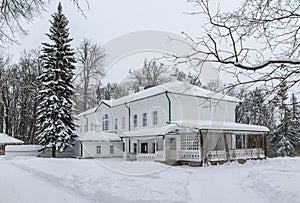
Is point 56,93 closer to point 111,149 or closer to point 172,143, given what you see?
point 111,149

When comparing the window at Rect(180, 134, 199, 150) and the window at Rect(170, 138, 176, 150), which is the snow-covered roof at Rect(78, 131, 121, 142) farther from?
the window at Rect(180, 134, 199, 150)

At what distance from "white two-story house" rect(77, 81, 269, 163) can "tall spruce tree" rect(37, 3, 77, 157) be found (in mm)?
4609

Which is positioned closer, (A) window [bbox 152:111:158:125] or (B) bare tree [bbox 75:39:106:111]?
(A) window [bbox 152:111:158:125]

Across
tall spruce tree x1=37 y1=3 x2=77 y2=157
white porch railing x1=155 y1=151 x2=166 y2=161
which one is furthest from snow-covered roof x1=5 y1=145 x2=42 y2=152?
white porch railing x1=155 y1=151 x2=166 y2=161

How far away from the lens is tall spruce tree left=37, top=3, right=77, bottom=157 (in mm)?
26422

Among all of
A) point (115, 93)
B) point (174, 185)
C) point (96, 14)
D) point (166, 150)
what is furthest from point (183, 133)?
point (115, 93)

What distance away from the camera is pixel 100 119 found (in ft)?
111

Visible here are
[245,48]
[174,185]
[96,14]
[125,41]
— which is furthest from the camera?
[125,41]

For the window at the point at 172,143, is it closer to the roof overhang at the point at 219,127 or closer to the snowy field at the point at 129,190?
the roof overhang at the point at 219,127

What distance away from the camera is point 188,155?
66.9 feet

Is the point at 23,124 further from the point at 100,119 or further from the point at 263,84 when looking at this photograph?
the point at 263,84

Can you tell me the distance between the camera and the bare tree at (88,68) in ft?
134

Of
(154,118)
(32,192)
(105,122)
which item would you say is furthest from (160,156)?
(105,122)

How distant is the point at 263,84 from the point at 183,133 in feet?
50.6
